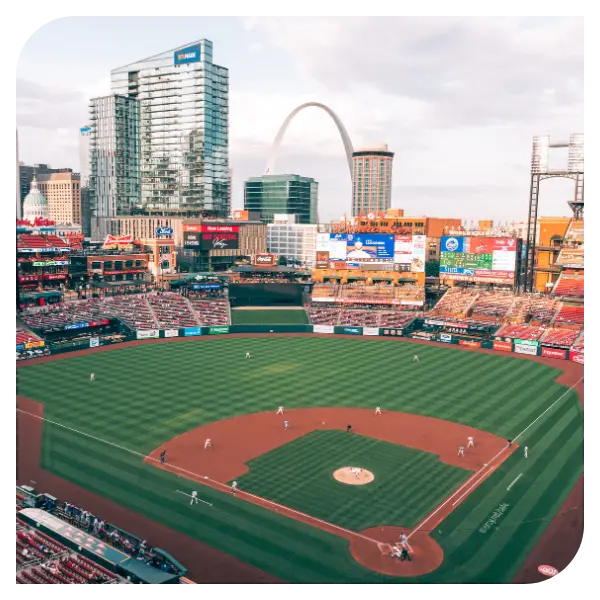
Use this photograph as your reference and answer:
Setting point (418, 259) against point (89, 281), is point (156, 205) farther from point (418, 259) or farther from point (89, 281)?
point (418, 259)

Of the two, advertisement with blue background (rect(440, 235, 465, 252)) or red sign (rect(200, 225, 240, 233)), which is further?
red sign (rect(200, 225, 240, 233))

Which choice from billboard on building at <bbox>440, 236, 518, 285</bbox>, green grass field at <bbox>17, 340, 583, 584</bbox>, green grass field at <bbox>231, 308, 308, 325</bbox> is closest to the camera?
green grass field at <bbox>17, 340, 583, 584</bbox>

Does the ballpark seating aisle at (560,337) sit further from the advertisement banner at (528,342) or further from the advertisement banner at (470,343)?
the advertisement banner at (470,343)

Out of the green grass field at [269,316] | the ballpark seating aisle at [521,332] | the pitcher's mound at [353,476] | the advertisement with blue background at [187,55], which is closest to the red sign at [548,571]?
the pitcher's mound at [353,476]

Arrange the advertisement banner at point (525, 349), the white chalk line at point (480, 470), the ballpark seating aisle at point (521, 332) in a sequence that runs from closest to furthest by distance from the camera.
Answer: the white chalk line at point (480, 470), the advertisement banner at point (525, 349), the ballpark seating aisle at point (521, 332)

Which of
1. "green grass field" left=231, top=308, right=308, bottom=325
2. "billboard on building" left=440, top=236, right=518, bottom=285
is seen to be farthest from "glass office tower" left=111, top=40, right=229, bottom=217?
"billboard on building" left=440, top=236, right=518, bottom=285

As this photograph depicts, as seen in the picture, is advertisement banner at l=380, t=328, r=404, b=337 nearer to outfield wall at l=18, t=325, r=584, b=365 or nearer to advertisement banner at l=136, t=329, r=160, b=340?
outfield wall at l=18, t=325, r=584, b=365

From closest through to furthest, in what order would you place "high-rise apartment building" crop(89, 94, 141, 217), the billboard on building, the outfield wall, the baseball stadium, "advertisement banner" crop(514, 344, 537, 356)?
the baseball stadium, the outfield wall, "advertisement banner" crop(514, 344, 537, 356), the billboard on building, "high-rise apartment building" crop(89, 94, 141, 217)

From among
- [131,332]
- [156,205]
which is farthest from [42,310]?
[156,205]
